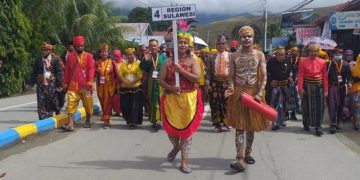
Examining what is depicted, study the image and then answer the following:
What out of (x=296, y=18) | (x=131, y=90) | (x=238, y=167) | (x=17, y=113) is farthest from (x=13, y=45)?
(x=296, y=18)

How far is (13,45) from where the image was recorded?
1925cm

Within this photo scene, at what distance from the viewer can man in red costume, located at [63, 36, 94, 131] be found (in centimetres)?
991

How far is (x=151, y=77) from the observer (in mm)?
10477

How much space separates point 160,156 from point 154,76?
2777mm

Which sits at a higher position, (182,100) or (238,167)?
(182,100)

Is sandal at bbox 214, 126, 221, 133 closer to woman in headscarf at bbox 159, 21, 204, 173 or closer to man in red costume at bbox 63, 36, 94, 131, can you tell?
man in red costume at bbox 63, 36, 94, 131

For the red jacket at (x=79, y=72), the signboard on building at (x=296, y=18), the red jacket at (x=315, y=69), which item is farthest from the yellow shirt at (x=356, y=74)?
the signboard on building at (x=296, y=18)

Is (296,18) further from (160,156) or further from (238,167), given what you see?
(238,167)

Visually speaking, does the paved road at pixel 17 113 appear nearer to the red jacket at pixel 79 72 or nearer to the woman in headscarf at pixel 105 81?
the red jacket at pixel 79 72

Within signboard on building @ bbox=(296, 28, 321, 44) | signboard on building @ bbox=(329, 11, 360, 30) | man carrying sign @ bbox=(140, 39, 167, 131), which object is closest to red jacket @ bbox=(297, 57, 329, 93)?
man carrying sign @ bbox=(140, 39, 167, 131)

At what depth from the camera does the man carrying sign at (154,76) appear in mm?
10328

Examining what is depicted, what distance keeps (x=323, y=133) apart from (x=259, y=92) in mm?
3821

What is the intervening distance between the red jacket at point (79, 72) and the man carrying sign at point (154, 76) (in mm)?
1098

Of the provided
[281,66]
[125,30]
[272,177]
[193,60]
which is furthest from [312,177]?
[125,30]
